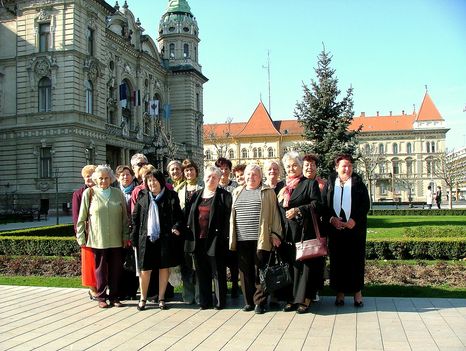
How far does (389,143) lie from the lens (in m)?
96.2

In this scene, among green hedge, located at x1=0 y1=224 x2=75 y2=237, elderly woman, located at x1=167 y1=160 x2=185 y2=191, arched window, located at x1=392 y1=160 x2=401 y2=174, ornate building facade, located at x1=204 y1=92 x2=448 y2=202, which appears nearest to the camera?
elderly woman, located at x1=167 y1=160 x2=185 y2=191

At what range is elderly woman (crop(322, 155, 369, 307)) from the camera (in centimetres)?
768

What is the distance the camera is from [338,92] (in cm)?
2120

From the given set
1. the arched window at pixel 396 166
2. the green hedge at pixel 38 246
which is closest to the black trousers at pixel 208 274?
the green hedge at pixel 38 246

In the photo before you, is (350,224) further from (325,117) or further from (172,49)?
(172,49)

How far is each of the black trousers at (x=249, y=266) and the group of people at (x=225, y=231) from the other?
0.02 m

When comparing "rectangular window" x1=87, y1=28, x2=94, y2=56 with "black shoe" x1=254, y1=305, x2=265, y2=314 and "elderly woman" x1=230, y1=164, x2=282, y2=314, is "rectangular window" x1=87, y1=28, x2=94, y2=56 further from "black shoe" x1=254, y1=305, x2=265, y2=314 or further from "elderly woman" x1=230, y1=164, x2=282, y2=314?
"black shoe" x1=254, y1=305, x2=265, y2=314

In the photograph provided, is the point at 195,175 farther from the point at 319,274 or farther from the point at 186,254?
the point at 319,274

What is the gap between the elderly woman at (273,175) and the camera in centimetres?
799

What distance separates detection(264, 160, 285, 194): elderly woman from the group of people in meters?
0.02

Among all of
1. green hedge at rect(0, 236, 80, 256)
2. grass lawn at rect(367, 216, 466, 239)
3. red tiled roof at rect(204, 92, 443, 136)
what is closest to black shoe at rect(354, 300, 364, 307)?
green hedge at rect(0, 236, 80, 256)

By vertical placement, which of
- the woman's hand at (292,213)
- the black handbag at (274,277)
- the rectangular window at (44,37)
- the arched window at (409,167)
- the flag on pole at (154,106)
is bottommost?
the black handbag at (274,277)

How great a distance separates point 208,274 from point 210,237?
24.7 inches

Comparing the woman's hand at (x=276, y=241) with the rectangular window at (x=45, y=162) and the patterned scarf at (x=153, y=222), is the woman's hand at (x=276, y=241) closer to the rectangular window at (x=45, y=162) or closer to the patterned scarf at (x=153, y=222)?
the patterned scarf at (x=153, y=222)
